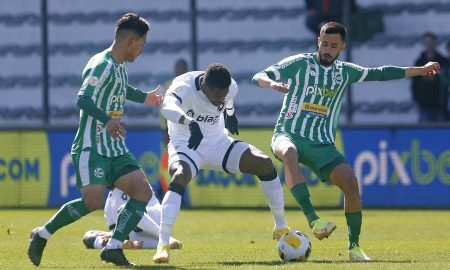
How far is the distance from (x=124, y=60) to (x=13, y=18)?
37.2 feet

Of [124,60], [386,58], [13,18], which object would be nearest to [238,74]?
[386,58]

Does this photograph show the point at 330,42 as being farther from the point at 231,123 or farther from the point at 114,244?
the point at 114,244

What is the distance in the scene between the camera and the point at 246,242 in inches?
485

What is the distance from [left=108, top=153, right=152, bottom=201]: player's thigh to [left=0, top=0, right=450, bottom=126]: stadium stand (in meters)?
8.82

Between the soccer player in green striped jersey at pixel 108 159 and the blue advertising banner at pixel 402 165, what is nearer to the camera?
the soccer player in green striped jersey at pixel 108 159

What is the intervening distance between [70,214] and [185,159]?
121cm

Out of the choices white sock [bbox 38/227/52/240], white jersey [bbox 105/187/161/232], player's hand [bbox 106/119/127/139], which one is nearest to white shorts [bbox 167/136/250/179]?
white jersey [bbox 105/187/161/232]

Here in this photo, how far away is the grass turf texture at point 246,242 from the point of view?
9859 mm

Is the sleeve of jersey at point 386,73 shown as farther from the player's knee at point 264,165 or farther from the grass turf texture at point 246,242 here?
the grass turf texture at point 246,242

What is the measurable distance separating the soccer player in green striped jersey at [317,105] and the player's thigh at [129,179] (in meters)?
1.44

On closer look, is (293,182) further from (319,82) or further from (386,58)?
(386,58)

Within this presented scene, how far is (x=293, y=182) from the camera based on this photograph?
1061 cm

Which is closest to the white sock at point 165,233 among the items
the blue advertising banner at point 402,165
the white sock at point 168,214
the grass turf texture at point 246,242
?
the white sock at point 168,214

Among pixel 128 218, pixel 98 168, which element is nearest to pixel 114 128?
pixel 98 168
